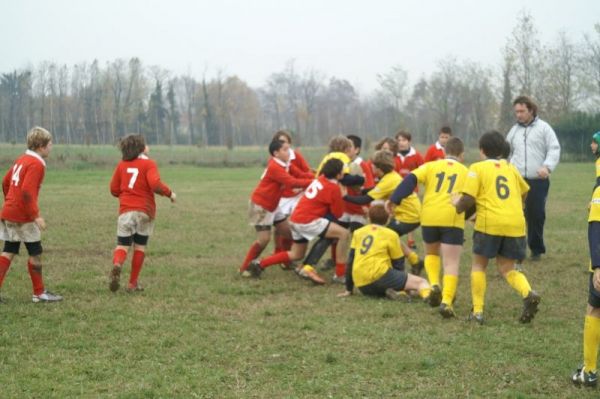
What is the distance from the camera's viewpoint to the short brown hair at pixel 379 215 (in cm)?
809

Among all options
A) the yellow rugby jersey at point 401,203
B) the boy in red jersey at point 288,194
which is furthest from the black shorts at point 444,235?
the boy in red jersey at point 288,194

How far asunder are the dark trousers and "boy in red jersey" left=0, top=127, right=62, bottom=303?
6809mm

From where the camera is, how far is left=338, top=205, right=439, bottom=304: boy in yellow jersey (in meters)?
7.98

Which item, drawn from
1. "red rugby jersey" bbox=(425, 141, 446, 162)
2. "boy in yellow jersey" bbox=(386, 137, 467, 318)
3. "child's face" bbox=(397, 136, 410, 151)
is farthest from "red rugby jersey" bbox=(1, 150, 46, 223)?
"red rugby jersey" bbox=(425, 141, 446, 162)

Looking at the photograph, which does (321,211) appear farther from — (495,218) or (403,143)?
(403,143)

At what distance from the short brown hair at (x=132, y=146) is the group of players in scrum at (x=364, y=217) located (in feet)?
0.04

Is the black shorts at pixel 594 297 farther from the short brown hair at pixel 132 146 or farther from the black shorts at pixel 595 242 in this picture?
the short brown hair at pixel 132 146

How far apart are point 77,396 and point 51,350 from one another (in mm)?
1262

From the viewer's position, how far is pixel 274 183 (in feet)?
31.6

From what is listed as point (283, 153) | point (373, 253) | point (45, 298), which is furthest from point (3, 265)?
point (373, 253)

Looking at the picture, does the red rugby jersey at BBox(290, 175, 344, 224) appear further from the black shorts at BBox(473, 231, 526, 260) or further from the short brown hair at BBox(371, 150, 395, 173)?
the black shorts at BBox(473, 231, 526, 260)

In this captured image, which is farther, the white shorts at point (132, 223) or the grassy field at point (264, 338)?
the white shorts at point (132, 223)

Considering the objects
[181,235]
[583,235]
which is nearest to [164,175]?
[181,235]

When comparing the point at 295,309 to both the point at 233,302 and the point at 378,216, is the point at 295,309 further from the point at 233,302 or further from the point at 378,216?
the point at 378,216
